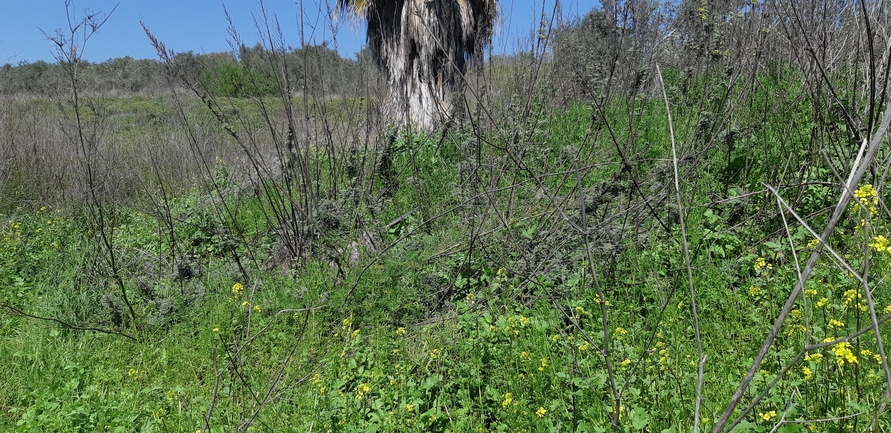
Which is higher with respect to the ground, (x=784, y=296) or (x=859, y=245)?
(x=859, y=245)

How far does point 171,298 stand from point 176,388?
101cm

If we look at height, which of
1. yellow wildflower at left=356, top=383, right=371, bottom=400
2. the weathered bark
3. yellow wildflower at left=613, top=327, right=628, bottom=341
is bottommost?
yellow wildflower at left=356, top=383, right=371, bottom=400

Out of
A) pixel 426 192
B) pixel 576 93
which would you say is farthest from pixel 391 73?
pixel 426 192

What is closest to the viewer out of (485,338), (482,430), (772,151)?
(482,430)

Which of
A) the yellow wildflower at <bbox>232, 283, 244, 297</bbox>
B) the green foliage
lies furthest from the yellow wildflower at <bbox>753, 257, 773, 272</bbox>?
the green foliage

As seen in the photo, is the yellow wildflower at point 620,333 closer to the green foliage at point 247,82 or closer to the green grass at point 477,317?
the green grass at point 477,317

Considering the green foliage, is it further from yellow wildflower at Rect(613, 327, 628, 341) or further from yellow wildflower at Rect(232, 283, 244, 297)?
yellow wildflower at Rect(613, 327, 628, 341)

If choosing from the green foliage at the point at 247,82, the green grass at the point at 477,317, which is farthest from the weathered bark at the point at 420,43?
the green grass at the point at 477,317

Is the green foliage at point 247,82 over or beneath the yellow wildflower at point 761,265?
over

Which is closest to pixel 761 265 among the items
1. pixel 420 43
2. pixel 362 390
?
pixel 362 390

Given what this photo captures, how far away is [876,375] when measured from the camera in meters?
1.64

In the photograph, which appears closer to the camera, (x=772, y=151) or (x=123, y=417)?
(x=123, y=417)

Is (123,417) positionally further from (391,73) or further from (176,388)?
(391,73)

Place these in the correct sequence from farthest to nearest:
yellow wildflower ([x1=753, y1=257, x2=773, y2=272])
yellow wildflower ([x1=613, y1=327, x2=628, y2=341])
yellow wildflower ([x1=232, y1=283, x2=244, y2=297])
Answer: yellow wildflower ([x1=232, y1=283, x2=244, y2=297]) < yellow wildflower ([x1=753, y1=257, x2=773, y2=272]) < yellow wildflower ([x1=613, y1=327, x2=628, y2=341])
